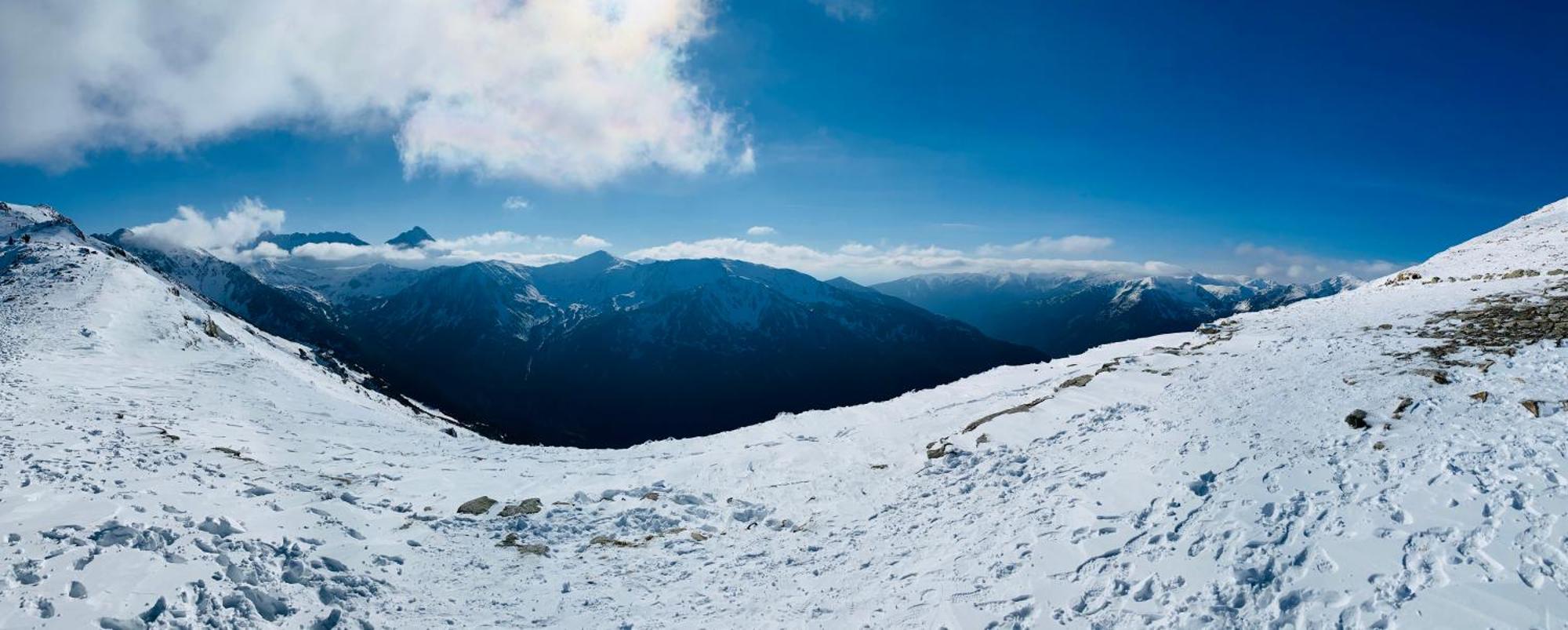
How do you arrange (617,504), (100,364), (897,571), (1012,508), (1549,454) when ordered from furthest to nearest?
(100,364)
(617,504)
(1012,508)
(897,571)
(1549,454)

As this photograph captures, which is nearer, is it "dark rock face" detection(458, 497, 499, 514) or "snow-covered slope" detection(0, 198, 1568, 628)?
"snow-covered slope" detection(0, 198, 1568, 628)

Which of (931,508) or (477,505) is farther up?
(931,508)

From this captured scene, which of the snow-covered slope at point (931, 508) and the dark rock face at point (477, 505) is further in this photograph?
the dark rock face at point (477, 505)

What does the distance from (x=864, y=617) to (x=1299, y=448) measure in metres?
11.6

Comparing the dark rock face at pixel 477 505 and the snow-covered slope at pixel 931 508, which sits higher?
the snow-covered slope at pixel 931 508

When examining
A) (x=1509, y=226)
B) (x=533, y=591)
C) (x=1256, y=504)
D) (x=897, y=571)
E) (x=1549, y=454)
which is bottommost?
(x=533, y=591)

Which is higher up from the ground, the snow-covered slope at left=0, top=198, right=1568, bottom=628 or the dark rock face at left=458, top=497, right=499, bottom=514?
the snow-covered slope at left=0, top=198, right=1568, bottom=628

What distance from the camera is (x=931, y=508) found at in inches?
729

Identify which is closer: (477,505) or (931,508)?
(931,508)

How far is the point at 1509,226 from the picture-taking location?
6450 cm

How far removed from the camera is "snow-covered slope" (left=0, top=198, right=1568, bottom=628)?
444 inches

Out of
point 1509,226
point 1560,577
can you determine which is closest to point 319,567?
point 1560,577

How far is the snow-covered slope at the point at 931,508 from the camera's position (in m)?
11.3

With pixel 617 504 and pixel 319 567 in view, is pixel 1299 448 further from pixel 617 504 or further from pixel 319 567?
pixel 319 567
